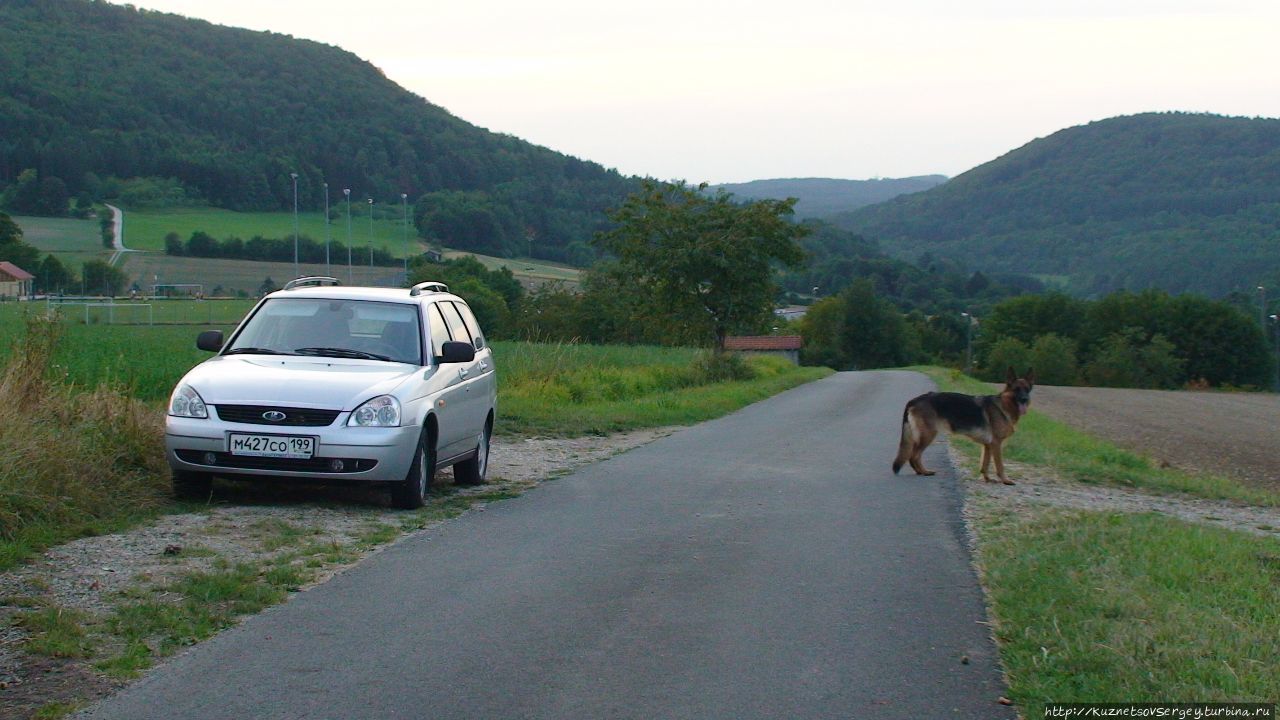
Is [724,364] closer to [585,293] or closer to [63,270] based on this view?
[63,270]

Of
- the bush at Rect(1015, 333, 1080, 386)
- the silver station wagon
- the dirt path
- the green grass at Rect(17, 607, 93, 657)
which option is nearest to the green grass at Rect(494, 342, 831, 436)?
the silver station wagon

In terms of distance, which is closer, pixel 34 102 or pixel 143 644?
pixel 143 644

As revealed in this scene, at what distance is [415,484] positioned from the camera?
9.40 meters

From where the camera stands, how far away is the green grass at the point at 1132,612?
4.70 meters

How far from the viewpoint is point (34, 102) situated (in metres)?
73.3

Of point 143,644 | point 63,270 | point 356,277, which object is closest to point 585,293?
point 356,277

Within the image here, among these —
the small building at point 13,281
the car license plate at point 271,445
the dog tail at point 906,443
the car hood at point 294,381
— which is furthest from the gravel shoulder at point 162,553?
the small building at point 13,281

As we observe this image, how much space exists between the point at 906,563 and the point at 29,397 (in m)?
7.01

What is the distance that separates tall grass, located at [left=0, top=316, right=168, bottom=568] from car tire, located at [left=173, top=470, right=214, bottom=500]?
20 cm

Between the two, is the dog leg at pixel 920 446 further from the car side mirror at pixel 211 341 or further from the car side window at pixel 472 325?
the car side mirror at pixel 211 341

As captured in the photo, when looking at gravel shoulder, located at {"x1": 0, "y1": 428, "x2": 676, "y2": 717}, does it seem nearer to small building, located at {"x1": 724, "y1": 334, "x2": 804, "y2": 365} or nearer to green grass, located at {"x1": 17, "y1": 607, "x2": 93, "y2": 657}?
green grass, located at {"x1": 17, "y1": 607, "x2": 93, "y2": 657}

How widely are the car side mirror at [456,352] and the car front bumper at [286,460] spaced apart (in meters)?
1.37

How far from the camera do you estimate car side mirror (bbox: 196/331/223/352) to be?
1018cm

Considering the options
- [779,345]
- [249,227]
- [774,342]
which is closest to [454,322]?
[249,227]
